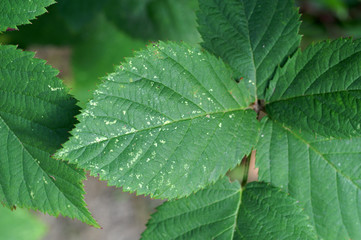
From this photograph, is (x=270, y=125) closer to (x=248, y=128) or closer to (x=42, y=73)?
(x=248, y=128)

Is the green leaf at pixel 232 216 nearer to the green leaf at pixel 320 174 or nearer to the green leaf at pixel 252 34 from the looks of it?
the green leaf at pixel 320 174

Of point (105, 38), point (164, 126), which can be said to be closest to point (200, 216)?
point (164, 126)

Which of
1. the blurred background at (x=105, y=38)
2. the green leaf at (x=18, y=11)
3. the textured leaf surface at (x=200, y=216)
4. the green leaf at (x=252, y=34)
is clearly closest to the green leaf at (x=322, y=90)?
the green leaf at (x=252, y=34)

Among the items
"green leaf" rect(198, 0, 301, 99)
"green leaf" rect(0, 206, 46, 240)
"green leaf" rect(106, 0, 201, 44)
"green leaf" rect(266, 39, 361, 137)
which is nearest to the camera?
"green leaf" rect(266, 39, 361, 137)

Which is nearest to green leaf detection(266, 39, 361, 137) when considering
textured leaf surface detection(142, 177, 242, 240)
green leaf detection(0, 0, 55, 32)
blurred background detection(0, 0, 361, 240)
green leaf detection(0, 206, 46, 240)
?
textured leaf surface detection(142, 177, 242, 240)

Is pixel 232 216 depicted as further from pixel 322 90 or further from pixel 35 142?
pixel 35 142

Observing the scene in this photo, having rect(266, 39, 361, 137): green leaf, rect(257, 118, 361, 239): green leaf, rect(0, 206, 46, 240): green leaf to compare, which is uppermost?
rect(266, 39, 361, 137): green leaf

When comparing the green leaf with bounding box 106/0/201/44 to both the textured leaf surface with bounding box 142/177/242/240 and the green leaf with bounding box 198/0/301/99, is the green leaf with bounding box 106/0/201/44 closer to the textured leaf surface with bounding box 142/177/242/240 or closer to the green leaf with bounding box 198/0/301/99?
the green leaf with bounding box 198/0/301/99
